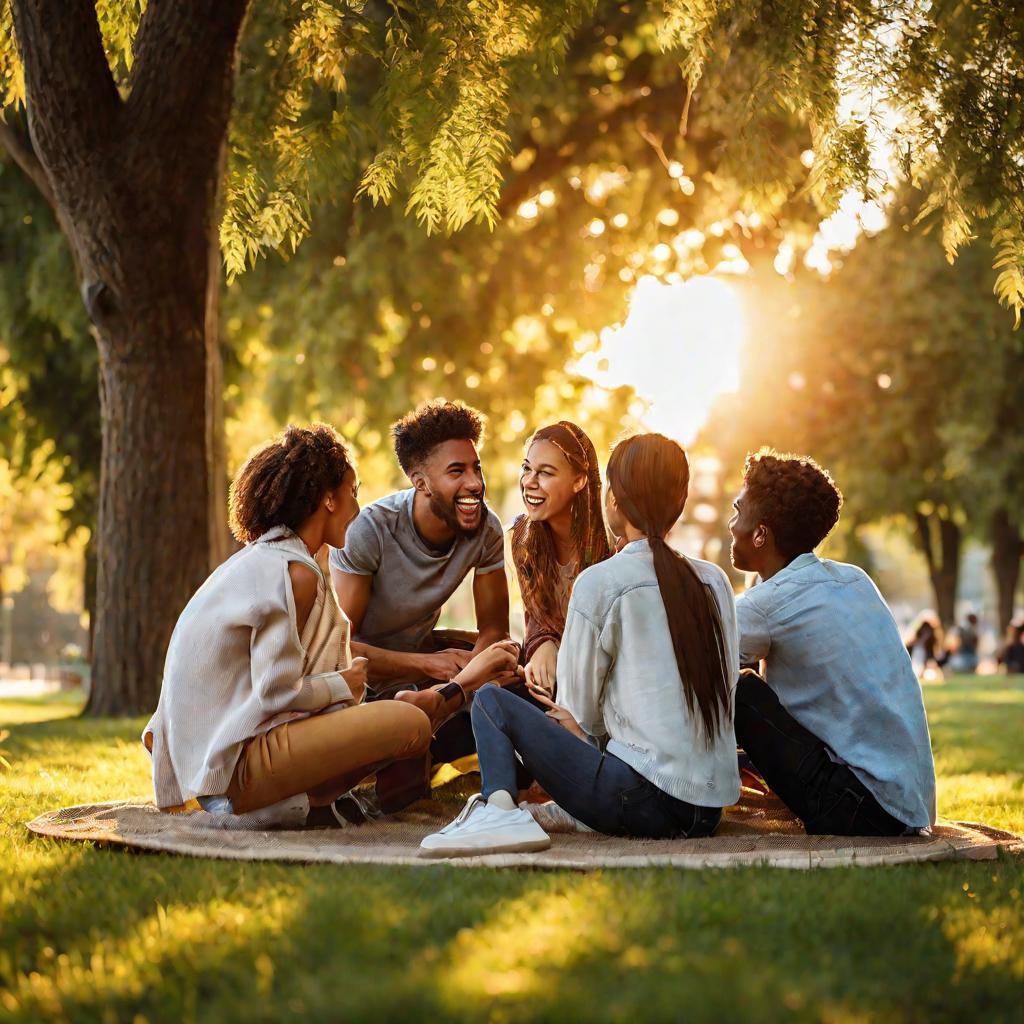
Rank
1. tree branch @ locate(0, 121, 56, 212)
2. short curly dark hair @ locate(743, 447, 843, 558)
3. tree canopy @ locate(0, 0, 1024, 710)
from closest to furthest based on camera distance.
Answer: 1. short curly dark hair @ locate(743, 447, 843, 558)
2. tree canopy @ locate(0, 0, 1024, 710)
3. tree branch @ locate(0, 121, 56, 212)

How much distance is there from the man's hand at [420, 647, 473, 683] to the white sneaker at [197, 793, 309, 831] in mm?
1211

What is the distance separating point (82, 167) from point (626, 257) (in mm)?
10445

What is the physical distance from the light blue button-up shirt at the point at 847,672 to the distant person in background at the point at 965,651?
32908 millimetres

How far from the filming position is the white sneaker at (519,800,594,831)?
17.7 ft

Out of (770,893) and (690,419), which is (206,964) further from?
(690,419)

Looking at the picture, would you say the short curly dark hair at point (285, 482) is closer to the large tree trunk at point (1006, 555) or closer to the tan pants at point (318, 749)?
the tan pants at point (318, 749)

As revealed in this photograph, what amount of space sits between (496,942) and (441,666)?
3.09 meters

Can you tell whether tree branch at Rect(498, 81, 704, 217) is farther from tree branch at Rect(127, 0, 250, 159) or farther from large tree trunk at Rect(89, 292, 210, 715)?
tree branch at Rect(127, 0, 250, 159)

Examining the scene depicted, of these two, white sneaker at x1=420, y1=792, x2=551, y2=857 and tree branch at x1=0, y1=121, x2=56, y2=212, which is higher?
tree branch at x1=0, y1=121, x2=56, y2=212

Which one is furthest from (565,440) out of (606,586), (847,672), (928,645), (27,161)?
(928,645)

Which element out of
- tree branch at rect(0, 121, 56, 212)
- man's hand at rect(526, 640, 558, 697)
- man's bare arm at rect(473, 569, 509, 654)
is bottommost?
man's hand at rect(526, 640, 558, 697)

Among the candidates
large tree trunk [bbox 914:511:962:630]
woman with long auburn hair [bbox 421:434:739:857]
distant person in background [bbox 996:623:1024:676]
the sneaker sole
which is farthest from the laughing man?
large tree trunk [bbox 914:511:962:630]

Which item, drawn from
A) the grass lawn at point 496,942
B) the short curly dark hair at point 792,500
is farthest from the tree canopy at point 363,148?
the grass lawn at point 496,942

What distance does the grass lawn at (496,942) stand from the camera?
10.0 feet
